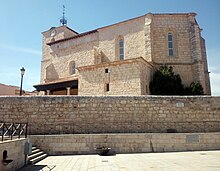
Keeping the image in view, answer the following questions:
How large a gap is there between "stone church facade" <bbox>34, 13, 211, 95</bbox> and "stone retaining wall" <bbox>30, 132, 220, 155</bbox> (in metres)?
6.64

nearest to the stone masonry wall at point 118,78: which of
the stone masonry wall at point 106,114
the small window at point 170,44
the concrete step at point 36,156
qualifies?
the small window at point 170,44

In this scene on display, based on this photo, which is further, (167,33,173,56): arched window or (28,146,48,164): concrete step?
(167,33,173,56): arched window

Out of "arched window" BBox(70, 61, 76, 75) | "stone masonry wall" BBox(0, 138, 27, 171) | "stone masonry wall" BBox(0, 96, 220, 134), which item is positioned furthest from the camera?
"arched window" BBox(70, 61, 76, 75)

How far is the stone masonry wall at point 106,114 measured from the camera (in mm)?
10992

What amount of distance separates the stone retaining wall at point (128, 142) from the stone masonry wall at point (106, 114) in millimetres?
1034

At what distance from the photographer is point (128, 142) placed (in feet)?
32.3

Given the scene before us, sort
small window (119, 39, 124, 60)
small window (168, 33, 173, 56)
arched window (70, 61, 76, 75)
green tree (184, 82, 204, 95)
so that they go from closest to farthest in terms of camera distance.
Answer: green tree (184, 82, 204, 95) → small window (168, 33, 173, 56) → small window (119, 39, 124, 60) → arched window (70, 61, 76, 75)

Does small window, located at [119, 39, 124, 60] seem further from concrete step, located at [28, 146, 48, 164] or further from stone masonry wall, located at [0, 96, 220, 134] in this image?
concrete step, located at [28, 146, 48, 164]

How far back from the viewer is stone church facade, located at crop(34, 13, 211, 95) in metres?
17.4

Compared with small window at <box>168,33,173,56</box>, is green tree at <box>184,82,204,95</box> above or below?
below

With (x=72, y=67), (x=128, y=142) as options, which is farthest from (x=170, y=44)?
(x=128, y=142)

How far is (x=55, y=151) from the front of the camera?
952 centimetres

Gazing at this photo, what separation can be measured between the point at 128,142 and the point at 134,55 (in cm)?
1308

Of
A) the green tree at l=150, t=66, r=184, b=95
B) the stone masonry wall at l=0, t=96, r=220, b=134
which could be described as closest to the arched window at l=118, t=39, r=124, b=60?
the green tree at l=150, t=66, r=184, b=95
